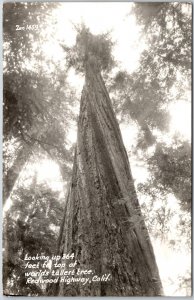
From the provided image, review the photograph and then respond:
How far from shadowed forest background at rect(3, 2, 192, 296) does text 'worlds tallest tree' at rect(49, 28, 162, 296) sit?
5.7 inches

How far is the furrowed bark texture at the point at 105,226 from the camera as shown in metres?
2.30

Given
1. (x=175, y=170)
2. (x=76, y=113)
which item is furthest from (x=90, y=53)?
(x=175, y=170)

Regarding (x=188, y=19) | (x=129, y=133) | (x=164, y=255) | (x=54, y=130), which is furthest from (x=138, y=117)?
(x=164, y=255)

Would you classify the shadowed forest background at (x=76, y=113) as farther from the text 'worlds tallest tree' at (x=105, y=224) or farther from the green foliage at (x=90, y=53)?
the text 'worlds tallest tree' at (x=105, y=224)

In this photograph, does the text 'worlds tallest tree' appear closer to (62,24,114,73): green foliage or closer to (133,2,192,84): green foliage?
(133,2,192,84): green foliage

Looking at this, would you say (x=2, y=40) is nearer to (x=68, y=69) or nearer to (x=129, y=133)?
(x=68, y=69)

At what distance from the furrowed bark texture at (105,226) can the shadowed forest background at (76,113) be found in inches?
6.3

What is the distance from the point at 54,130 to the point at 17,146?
65 cm

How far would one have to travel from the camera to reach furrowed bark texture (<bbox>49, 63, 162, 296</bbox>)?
90.7 inches

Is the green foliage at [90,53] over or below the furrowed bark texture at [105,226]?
over

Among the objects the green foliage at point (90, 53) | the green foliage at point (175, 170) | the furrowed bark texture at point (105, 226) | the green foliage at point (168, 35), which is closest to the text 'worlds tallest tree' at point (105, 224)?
the furrowed bark texture at point (105, 226)

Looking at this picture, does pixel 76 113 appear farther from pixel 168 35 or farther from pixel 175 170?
pixel 175 170

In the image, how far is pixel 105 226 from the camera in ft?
8.05

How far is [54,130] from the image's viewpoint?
402cm
